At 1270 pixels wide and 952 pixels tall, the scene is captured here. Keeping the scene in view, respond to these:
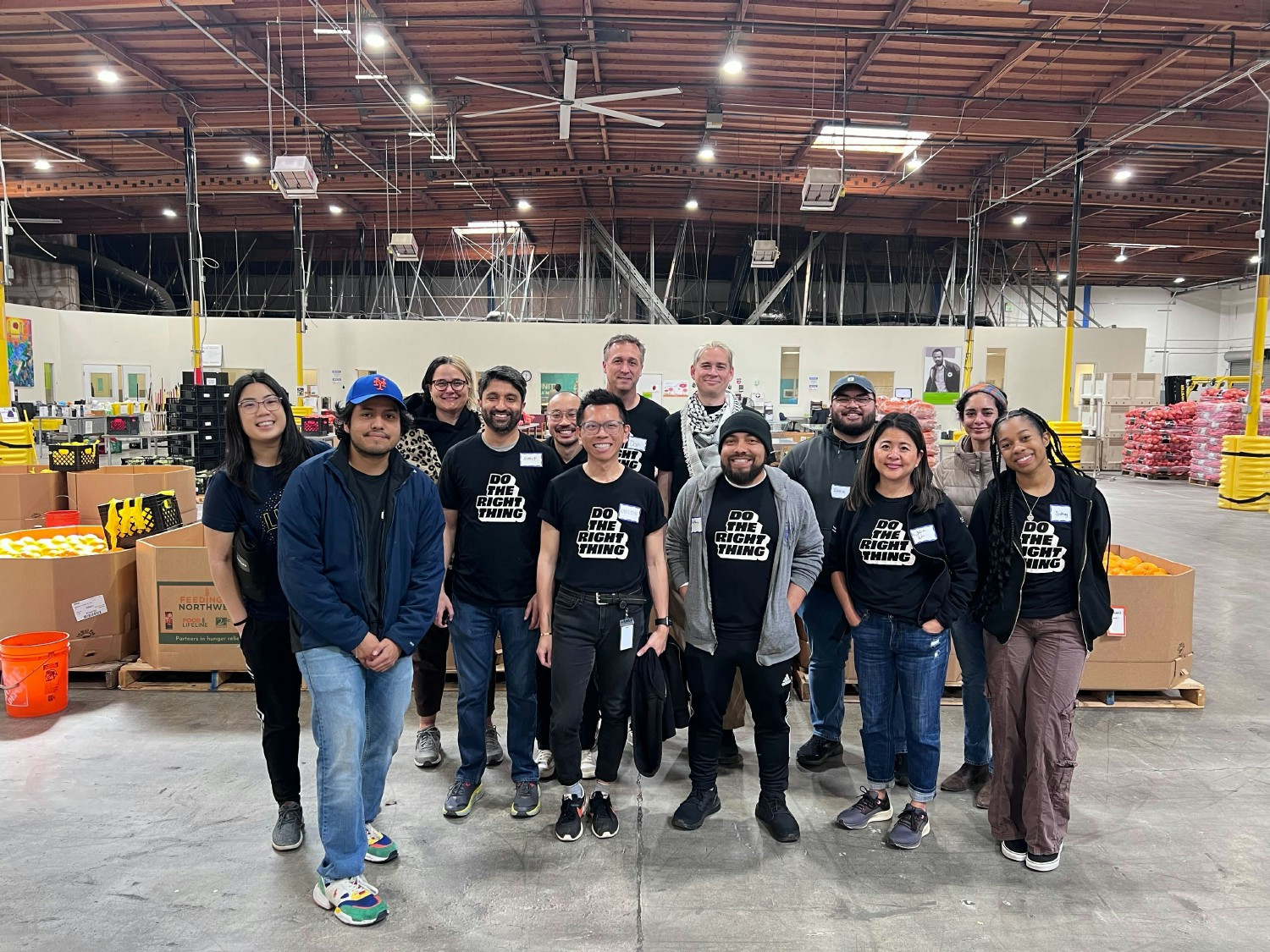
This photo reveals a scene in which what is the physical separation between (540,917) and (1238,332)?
2647cm

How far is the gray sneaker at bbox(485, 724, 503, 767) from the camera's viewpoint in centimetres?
331

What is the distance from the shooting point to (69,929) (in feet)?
7.30

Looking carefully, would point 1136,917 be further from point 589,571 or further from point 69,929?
point 69,929

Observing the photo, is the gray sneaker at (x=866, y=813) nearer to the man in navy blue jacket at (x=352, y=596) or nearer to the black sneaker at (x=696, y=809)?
the black sneaker at (x=696, y=809)

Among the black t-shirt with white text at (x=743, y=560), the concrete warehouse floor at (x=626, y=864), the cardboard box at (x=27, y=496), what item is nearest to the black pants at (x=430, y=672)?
the concrete warehouse floor at (x=626, y=864)

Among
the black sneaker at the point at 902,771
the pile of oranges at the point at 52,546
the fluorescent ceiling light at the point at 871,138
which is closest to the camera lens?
the black sneaker at the point at 902,771

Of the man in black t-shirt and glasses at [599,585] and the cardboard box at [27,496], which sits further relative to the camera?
the cardboard box at [27,496]

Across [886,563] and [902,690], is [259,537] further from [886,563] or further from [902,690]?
[902,690]

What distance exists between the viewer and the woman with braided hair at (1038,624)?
98.9 inches

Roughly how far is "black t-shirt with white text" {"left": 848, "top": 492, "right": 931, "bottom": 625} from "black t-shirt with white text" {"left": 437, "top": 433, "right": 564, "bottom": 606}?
1166mm

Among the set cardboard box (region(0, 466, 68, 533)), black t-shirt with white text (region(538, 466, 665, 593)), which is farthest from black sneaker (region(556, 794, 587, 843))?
cardboard box (region(0, 466, 68, 533))

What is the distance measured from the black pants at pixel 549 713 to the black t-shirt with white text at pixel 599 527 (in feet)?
1.27

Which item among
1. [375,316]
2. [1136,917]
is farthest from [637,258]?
[1136,917]

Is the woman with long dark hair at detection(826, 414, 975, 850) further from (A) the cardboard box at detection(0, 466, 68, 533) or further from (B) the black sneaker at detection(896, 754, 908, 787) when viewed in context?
(A) the cardboard box at detection(0, 466, 68, 533)
